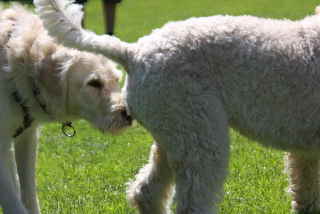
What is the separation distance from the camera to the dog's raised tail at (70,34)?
16.0 ft

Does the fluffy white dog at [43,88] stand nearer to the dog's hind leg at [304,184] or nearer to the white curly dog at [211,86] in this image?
the white curly dog at [211,86]

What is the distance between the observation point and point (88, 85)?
5438 mm

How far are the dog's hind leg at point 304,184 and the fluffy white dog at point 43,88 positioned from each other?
1.44m

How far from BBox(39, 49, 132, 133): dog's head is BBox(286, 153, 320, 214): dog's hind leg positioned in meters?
1.43

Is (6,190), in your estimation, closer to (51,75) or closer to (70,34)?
(51,75)

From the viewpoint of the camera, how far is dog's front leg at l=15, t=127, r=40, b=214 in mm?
5984

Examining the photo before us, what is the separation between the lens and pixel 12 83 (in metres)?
5.48

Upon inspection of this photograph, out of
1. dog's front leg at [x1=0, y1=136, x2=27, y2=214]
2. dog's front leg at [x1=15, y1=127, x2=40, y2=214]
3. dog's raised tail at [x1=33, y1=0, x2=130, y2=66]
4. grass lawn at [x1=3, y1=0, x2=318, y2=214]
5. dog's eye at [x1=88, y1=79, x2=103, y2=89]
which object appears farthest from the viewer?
grass lawn at [x1=3, y1=0, x2=318, y2=214]

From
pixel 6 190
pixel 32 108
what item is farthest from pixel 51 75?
pixel 6 190

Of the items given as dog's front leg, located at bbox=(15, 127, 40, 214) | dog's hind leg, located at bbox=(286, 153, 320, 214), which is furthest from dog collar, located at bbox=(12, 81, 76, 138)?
dog's hind leg, located at bbox=(286, 153, 320, 214)

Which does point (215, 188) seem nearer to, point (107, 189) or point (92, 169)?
point (107, 189)

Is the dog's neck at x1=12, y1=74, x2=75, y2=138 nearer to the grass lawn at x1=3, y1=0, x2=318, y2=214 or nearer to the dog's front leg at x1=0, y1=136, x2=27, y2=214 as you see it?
the dog's front leg at x1=0, y1=136, x2=27, y2=214

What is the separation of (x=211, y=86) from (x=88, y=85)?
1.10 m

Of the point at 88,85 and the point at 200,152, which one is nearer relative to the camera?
the point at 200,152
